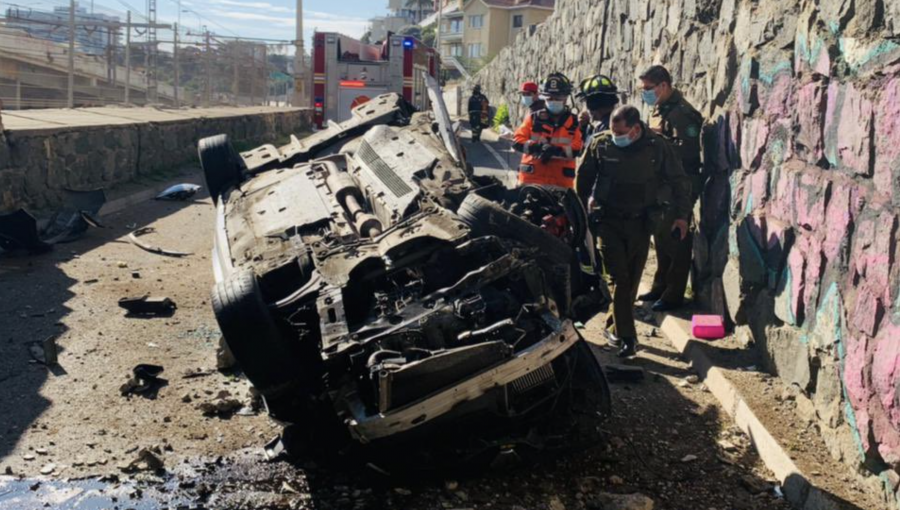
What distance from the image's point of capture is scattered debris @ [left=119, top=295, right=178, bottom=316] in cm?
664

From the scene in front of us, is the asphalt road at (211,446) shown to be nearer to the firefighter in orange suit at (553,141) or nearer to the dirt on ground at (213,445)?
the dirt on ground at (213,445)

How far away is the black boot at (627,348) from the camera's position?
6188 millimetres

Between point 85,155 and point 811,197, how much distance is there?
944 cm

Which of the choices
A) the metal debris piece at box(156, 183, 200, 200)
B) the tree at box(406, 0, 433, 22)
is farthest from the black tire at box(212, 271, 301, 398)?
the tree at box(406, 0, 433, 22)

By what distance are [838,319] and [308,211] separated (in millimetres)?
3215

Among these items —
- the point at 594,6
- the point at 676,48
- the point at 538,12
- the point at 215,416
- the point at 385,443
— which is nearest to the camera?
the point at 385,443

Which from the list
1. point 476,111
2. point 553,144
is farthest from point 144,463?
point 476,111

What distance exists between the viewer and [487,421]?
13.3ft

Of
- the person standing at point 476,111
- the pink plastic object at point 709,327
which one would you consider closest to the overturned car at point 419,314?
the pink plastic object at point 709,327

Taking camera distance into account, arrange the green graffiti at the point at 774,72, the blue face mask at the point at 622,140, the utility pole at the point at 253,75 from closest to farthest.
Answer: the green graffiti at the point at 774,72
the blue face mask at the point at 622,140
the utility pole at the point at 253,75

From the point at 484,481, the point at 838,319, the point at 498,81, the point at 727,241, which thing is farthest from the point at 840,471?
the point at 498,81

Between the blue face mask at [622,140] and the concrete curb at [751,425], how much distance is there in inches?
59.3

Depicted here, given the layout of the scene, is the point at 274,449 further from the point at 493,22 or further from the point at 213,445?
the point at 493,22

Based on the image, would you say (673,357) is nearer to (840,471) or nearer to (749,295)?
(749,295)
